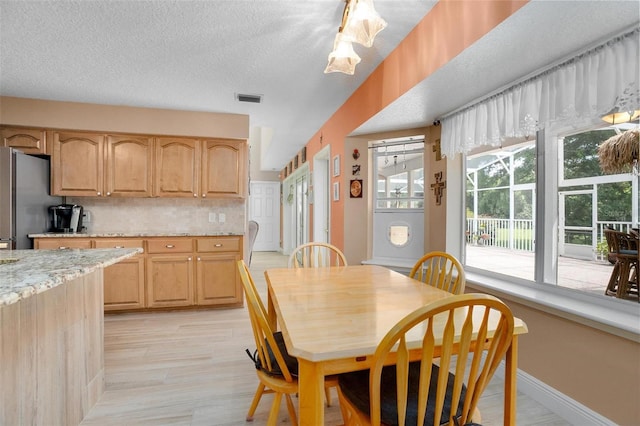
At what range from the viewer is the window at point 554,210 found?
1771 millimetres

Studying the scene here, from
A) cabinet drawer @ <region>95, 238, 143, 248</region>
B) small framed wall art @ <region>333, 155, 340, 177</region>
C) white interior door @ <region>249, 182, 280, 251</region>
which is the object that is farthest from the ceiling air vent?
white interior door @ <region>249, 182, 280, 251</region>

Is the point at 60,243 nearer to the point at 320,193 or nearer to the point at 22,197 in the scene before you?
the point at 22,197

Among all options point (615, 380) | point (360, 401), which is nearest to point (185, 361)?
point (360, 401)

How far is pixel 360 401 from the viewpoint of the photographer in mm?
1075

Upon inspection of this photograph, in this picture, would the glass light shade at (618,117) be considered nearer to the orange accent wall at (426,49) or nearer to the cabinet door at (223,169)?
the orange accent wall at (426,49)

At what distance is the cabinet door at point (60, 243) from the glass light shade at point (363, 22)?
3316 mm

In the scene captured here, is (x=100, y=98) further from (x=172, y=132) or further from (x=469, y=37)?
(x=469, y=37)

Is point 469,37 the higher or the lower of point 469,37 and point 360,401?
the higher

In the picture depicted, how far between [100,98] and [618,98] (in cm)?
424

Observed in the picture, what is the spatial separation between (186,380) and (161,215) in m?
2.34

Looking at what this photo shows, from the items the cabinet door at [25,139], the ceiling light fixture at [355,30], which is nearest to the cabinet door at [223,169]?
the cabinet door at [25,139]

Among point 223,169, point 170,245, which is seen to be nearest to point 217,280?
point 170,245

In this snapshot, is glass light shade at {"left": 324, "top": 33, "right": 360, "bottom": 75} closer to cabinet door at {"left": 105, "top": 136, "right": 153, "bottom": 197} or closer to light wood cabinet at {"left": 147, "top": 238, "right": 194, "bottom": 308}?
light wood cabinet at {"left": 147, "top": 238, "right": 194, "bottom": 308}

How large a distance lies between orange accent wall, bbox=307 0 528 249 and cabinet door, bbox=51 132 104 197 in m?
2.83
